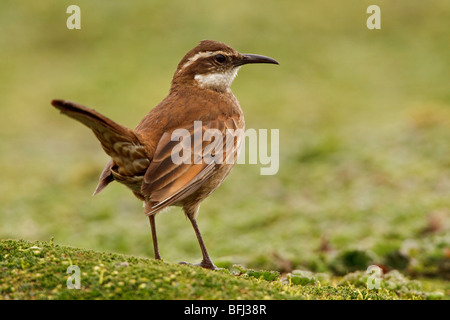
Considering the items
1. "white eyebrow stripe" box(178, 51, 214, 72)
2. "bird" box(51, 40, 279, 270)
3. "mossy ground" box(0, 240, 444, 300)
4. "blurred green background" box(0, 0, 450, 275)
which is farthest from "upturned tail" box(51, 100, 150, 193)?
"blurred green background" box(0, 0, 450, 275)

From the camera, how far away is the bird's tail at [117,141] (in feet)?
15.7

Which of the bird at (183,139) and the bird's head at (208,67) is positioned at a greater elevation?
the bird's head at (208,67)

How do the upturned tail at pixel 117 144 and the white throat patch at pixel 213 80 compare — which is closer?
the upturned tail at pixel 117 144

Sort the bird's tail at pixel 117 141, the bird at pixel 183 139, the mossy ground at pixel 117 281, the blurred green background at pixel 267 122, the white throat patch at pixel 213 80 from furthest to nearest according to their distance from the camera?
the blurred green background at pixel 267 122
the white throat patch at pixel 213 80
the bird at pixel 183 139
the bird's tail at pixel 117 141
the mossy ground at pixel 117 281

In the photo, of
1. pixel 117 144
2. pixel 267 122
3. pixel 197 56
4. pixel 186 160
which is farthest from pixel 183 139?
pixel 267 122

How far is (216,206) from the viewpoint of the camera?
35.4 feet

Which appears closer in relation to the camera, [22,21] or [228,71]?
[228,71]

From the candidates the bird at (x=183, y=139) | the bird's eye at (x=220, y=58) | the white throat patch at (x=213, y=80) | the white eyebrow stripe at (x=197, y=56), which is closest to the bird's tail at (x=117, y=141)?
the bird at (x=183, y=139)

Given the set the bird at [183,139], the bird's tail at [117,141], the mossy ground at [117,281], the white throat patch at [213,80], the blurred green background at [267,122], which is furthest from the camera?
the blurred green background at [267,122]

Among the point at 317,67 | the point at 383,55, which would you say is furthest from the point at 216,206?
the point at 383,55

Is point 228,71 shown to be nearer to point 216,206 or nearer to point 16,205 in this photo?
point 216,206

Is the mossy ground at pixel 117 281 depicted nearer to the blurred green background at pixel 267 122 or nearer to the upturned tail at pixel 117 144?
the upturned tail at pixel 117 144

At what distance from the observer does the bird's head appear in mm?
6848
